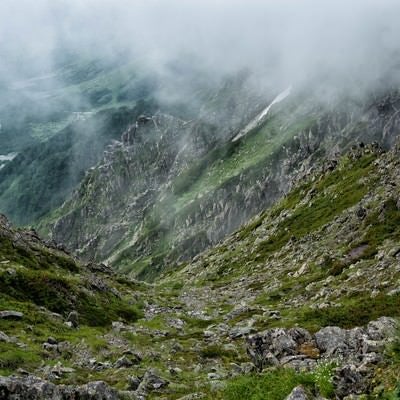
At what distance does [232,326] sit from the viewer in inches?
2280

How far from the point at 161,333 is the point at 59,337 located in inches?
596

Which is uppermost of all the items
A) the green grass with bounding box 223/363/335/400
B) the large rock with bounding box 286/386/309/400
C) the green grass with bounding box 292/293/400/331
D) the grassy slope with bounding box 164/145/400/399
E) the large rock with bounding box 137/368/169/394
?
the grassy slope with bounding box 164/145/400/399

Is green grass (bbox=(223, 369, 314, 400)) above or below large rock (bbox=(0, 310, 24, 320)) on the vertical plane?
below

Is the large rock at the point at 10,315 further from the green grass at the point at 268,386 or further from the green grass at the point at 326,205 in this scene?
the green grass at the point at 326,205

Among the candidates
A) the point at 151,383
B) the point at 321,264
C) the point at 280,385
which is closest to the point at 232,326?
the point at 321,264

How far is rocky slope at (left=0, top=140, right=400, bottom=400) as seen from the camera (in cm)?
2162

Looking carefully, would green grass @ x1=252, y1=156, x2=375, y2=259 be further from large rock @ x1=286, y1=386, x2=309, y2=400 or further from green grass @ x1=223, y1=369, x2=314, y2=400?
large rock @ x1=286, y1=386, x2=309, y2=400

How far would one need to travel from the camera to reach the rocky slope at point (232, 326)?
2162cm

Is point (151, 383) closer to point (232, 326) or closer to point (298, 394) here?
point (298, 394)

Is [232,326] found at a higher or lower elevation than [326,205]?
lower

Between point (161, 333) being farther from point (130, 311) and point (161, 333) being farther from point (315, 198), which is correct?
point (315, 198)

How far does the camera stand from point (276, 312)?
196 ft

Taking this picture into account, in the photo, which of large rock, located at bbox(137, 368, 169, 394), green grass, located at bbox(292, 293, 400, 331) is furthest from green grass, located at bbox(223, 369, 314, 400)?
green grass, located at bbox(292, 293, 400, 331)

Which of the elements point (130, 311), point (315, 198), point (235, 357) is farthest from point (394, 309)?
point (315, 198)
